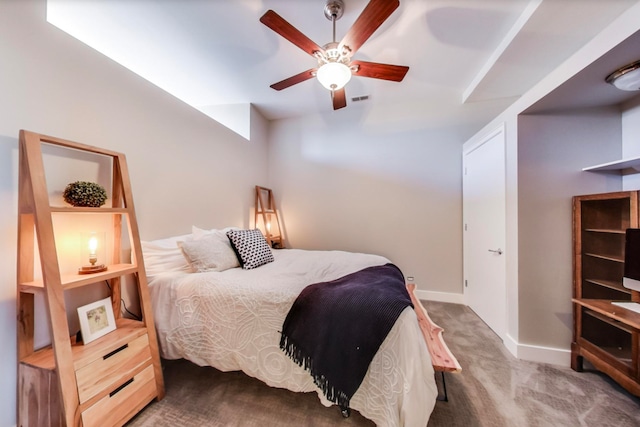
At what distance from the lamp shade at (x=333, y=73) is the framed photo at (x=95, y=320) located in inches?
82.8

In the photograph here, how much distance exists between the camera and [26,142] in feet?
3.54

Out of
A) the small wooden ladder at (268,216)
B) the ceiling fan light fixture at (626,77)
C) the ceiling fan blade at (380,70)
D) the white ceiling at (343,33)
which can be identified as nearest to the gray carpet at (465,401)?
the small wooden ladder at (268,216)

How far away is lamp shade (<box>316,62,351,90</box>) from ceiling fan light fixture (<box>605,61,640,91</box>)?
169 centimetres

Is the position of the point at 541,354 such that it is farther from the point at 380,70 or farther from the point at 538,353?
the point at 380,70

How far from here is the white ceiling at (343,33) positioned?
166cm

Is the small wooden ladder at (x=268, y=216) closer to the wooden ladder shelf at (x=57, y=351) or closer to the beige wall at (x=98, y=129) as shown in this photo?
the beige wall at (x=98, y=129)

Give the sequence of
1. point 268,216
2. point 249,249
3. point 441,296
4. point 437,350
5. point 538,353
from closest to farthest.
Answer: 1. point 437,350
2. point 538,353
3. point 249,249
4. point 441,296
5. point 268,216

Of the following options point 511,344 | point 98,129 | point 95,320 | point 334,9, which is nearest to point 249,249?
point 95,320

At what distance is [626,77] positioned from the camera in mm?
1380

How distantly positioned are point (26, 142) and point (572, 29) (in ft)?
11.8

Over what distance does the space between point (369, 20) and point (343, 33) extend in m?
0.68

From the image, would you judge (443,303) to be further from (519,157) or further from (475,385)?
(519,157)

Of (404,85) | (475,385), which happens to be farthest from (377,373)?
(404,85)

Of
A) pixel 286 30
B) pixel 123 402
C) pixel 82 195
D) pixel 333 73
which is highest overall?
pixel 286 30
